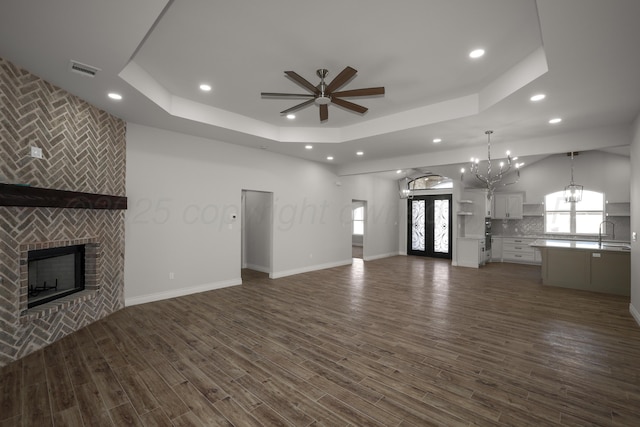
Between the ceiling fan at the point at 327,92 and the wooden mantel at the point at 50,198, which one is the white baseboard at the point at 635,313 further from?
the wooden mantel at the point at 50,198

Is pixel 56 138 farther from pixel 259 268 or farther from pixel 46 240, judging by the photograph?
pixel 259 268

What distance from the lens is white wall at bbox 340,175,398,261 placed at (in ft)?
30.1

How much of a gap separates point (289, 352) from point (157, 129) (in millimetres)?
4170

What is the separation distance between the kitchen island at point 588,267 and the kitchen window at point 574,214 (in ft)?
9.41

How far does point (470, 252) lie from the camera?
8.37 m

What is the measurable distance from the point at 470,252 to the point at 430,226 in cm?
230

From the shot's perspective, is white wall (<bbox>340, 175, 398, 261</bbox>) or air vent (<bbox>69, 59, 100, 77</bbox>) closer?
air vent (<bbox>69, 59, 100, 77</bbox>)

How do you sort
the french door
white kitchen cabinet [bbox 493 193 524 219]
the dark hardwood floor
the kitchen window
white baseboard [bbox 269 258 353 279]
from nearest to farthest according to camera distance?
the dark hardwood floor
white baseboard [bbox 269 258 353 279]
the kitchen window
white kitchen cabinet [bbox 493 193 524 219]
the french door

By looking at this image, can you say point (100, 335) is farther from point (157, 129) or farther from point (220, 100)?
point (220, 100)

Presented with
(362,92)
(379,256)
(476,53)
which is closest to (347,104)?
(362,92)

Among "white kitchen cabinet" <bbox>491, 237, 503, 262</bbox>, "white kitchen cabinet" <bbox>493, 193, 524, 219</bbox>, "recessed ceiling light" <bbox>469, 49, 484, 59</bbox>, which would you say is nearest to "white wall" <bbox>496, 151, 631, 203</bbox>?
"white kitchen cabinet" <bbox>493, 193, 524, 219</bbox>

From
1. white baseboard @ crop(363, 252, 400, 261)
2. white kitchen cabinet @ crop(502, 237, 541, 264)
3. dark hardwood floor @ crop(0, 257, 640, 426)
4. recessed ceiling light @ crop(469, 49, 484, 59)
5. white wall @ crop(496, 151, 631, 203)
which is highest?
recessed ceiling light @ crop(469, 49, 484, 59)

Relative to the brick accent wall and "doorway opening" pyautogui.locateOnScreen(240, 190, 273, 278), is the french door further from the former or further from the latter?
the brick accent wall

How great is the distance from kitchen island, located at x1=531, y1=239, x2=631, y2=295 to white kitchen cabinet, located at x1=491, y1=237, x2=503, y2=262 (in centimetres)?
331
